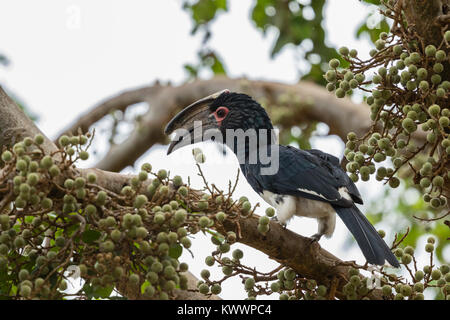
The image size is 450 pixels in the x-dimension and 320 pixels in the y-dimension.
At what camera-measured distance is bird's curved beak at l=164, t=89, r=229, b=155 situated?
9.09ft

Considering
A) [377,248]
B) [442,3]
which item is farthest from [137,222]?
[442,3]

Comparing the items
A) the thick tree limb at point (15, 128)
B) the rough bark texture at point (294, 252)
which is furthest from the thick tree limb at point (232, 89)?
the thick tree limb at point (15, 128)

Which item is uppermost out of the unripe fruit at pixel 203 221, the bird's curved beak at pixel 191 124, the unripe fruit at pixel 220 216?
the bird's curved beak at pixel 191 124

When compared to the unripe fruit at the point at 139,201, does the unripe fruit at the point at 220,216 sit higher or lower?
higher

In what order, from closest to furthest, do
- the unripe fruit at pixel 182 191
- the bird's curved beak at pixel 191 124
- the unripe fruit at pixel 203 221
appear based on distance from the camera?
the unripe fruit at pixel 203 221 → the unripe fruit at pixel 182 191 → the bird's curved beak at pixel 191 124

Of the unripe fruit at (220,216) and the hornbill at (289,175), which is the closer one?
the unripe fruit at (220,216)

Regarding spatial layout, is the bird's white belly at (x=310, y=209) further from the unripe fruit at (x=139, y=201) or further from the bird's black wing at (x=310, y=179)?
the unripe fruit at (x=139, y=201)

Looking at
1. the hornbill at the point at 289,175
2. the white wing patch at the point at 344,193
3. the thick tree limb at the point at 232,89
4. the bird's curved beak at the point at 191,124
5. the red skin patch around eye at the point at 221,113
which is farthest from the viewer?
the thick tree limb at the point at 232,89

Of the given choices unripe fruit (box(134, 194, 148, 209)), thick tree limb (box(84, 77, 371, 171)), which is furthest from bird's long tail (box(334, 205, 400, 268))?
thick tree limb (box(84, 77, 371, 171))

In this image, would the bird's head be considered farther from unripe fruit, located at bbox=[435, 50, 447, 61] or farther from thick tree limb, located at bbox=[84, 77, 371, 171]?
thick tree limb, located at bbox=[84, 77, 371, 171]

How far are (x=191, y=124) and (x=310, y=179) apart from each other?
61cm

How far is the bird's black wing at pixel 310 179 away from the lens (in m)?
2.43

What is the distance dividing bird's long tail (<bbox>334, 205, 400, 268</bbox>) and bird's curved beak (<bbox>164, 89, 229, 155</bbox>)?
27.8 inches
